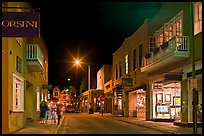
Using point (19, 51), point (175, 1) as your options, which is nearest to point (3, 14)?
point (19, 51)

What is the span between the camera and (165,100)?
34688mm

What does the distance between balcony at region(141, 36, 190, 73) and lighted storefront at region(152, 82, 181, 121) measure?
291 centimetres

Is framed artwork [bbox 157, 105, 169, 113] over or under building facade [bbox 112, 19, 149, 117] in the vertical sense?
under

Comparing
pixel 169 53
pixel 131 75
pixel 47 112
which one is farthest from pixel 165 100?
pixel 47 112

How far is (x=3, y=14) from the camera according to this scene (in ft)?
49.5

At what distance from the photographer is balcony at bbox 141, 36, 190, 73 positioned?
2522 cm

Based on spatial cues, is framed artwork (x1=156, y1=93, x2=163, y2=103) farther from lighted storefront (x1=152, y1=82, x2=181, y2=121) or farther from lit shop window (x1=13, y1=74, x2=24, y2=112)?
lit shop window (x1=13, y1=74, x2=24, y2=112)

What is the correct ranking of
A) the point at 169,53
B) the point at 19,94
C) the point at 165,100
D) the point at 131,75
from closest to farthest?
the point at 19,94, the point at 169,53, the point at 165,100, the point at 131,75

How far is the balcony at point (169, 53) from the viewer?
82.7 ft

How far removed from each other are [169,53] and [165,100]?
9.16 metres

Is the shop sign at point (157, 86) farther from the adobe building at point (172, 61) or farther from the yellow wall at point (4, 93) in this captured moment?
the yellow wall at point (4, 93)

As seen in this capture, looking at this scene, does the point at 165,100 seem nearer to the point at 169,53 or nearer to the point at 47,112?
the point at 169,53

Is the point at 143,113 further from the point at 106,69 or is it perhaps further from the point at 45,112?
the point at 106,69

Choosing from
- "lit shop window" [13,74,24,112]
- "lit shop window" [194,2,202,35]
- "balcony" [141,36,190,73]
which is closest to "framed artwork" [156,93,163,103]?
"balcony" [141,36,190,73]
